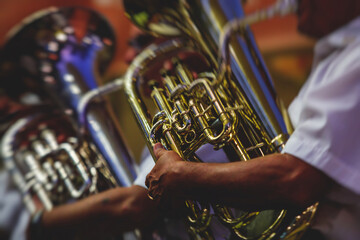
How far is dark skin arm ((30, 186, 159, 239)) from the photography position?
73cm

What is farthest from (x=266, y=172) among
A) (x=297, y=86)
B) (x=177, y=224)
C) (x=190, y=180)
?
(x=297, y=86)

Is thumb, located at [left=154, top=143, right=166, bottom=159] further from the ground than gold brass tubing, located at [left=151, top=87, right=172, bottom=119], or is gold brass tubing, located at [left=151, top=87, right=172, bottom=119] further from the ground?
gold brass tubing, located at [left=151, top=87, right=172, bottom=119]

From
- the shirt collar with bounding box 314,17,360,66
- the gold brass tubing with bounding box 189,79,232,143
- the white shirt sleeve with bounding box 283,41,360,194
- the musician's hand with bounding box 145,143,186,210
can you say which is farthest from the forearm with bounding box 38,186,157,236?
the shirt collar with bounding box 314,17,360,66

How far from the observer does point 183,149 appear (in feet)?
1.98

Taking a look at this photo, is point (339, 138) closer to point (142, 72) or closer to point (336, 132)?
point (336, 132)

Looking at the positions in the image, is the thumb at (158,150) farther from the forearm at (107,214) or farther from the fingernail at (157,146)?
the forearm at (107,214)

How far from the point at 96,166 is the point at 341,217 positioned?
591mm

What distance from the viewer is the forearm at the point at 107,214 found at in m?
0.73

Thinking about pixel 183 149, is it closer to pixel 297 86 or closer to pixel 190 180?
pixel 190 180

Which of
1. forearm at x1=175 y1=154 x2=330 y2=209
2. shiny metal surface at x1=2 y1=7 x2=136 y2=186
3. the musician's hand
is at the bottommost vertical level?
forearm at x1=175 y1=154 x2=330 y2=209

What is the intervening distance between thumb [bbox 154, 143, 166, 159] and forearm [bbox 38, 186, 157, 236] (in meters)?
0.15

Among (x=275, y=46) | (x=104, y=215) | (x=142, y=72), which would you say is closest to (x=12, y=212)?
(x=104, y=215)

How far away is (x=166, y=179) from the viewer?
0.55m

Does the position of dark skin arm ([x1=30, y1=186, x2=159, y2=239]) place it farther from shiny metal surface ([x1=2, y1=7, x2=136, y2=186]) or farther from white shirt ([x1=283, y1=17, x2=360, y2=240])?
white shirt ([x1=283, y1=17, x2=360, y2=240])
